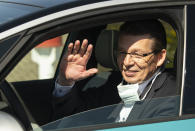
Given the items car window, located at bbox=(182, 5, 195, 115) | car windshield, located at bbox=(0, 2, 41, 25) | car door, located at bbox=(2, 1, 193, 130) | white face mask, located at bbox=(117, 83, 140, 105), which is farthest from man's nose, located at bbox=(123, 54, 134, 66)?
car windshield, located at bbox=(0, 2, 41, 25)

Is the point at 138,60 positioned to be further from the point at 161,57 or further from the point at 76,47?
the point at 76,47

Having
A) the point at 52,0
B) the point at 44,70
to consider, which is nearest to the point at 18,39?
the point at 52,0

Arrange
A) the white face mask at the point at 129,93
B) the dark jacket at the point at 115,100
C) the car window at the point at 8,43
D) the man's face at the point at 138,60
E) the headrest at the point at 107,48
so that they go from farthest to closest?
the headrest at the point at 107,48
the man's face at the point at 138,60
the white face mask at the point at 129,93
the dark jacket at the point at 115,100
the car window at the point at 8,43

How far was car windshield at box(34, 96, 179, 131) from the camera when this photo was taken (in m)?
2.33

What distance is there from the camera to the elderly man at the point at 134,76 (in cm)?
248

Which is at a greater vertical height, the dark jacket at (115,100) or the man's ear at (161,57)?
the man's ear at (161,57)

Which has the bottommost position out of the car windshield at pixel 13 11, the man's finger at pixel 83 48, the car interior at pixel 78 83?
the car interior at pixel 78 83

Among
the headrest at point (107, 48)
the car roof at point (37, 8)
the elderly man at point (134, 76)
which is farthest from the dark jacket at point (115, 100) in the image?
the car roof at point (37, 8)

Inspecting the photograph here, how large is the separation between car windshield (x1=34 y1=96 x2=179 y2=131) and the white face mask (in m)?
0.07

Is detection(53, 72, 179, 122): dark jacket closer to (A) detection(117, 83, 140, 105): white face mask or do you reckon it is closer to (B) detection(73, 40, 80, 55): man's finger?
(A) detection(117, 83, 140, 105): white face mask

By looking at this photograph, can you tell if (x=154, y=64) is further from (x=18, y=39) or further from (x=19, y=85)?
(x=19, y=85)

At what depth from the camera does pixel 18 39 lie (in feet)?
7.25

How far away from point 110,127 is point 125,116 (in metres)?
0.17

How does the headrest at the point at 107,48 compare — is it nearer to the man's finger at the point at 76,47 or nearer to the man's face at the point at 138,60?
the man's face at the point at 138,60
